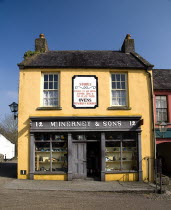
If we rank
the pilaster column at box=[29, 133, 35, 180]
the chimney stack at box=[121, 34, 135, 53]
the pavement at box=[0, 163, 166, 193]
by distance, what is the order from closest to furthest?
the pavement at box=[0, 163, 166, 193] < the pilaster column at box=[29, 133, 35, 180] < the chimney stack at box=[121, 34, 135, 53]

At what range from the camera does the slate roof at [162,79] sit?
1435cm

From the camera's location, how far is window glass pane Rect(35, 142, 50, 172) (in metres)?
12.5

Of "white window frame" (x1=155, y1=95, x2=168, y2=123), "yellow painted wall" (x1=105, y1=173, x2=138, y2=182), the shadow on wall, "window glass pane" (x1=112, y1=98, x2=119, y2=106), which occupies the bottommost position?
the shadow on wall

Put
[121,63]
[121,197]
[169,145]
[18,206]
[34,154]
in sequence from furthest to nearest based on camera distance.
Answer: [169,145] → [121,63] → [34,154] → [121,197] → [18,206]

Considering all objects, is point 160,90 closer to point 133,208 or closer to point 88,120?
point 88,120

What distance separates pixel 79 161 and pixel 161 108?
5.94 m

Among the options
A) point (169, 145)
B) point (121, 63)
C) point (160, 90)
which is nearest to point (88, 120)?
point (121, 63)

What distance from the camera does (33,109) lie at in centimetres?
1267

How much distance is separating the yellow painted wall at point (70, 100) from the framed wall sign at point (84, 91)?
0.19 meters

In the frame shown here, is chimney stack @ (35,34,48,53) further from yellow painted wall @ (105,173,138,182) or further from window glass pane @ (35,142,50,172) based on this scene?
yellow painted wall @ (105,173,138,182)

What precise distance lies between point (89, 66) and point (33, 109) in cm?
394

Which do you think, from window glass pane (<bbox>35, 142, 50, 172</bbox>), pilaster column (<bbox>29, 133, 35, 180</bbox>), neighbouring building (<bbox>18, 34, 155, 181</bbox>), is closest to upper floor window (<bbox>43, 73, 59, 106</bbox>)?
neighbouring building (<bbox>18, 34, 155, 181</bbox>)

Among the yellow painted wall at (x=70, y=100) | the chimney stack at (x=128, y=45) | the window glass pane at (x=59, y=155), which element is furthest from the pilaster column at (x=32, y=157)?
the chimney stack at (x=128, y=45)

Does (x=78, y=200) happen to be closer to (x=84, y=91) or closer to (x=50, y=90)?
(x=84, y=91)
